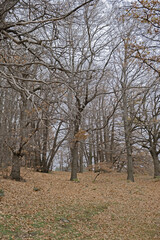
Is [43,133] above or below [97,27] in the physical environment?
below

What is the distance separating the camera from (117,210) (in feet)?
22.9

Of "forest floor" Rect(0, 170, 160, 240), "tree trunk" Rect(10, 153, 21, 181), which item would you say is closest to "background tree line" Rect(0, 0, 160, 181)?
"tree trunk" Rect(10, 153, 21, 181)

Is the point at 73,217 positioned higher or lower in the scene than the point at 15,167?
lower

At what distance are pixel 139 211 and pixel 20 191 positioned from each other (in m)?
4.21

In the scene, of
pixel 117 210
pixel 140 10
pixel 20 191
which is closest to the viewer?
pixel 140 10

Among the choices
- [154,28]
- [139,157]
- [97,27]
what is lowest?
[139,157]

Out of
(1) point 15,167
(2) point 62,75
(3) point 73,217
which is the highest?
(2) point 62,75

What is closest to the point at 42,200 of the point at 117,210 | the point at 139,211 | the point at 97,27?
the point at 117,210

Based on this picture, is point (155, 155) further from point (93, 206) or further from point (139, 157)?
point (93, 206)

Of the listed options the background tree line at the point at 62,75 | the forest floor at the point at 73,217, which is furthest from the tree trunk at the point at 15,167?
the forest floor at the point at 73,217

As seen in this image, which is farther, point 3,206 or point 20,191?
point 20,191

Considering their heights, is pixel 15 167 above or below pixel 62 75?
below

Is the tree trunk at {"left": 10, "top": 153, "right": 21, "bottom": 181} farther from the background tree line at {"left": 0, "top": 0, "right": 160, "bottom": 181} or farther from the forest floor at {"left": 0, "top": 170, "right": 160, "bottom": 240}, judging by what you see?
the forest floor at {"left": 0, "top": 170, "right": 160, "bottom": 240}

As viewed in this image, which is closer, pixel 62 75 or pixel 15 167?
pixel 62 75
